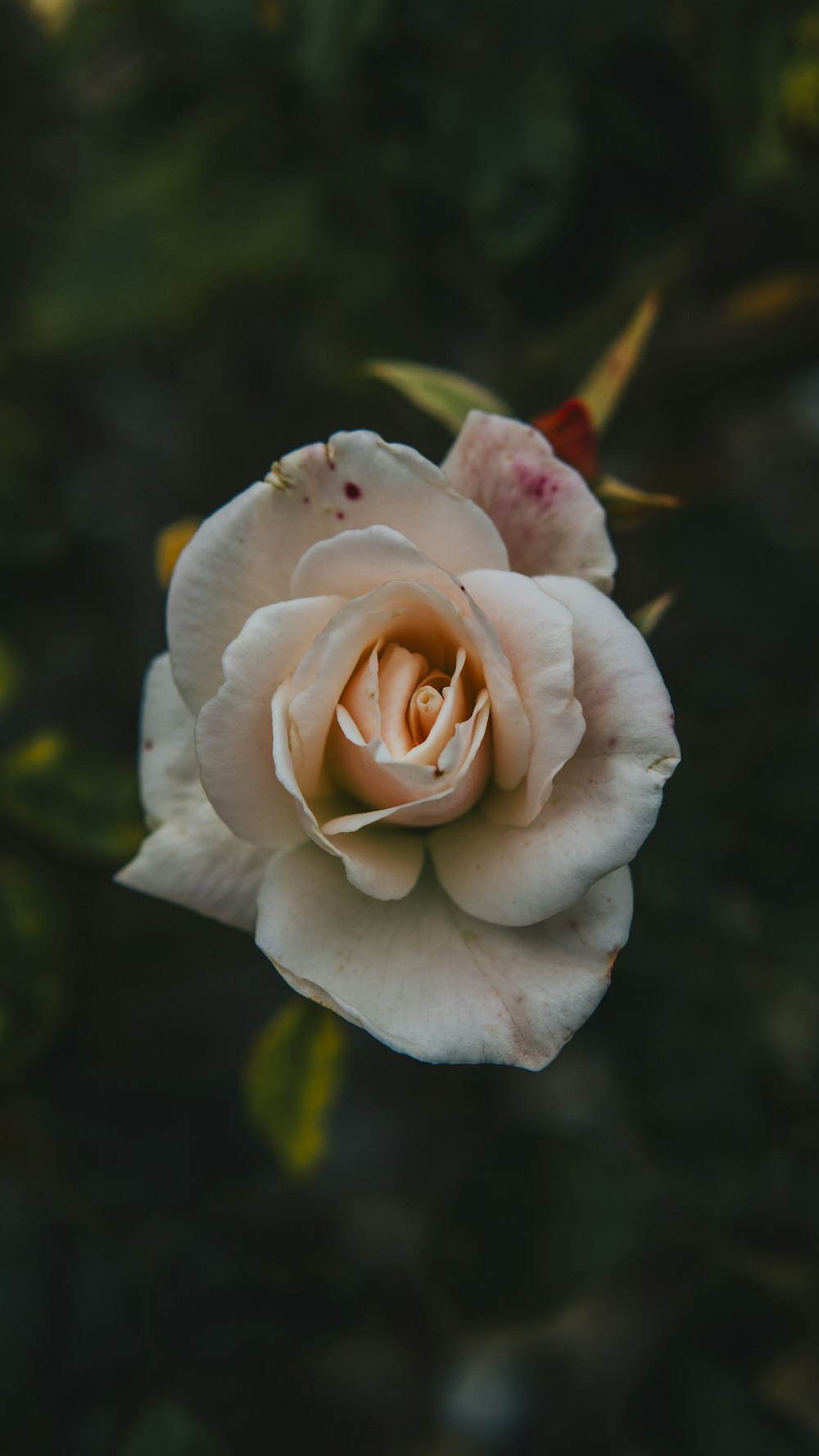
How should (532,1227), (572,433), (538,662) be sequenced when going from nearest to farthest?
(538,662) < (572,433) < (532,1227)

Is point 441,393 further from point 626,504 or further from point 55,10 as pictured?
point 55,10

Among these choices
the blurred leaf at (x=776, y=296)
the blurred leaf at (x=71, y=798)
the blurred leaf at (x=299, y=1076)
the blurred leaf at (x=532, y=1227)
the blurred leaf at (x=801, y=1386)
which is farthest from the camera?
the blurred leaf at (x=801, y=1386)

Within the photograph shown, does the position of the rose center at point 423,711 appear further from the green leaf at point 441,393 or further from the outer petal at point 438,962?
the green leaf at point 441,393

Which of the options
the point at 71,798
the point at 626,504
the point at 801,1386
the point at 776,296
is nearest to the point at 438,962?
the point at 626,504

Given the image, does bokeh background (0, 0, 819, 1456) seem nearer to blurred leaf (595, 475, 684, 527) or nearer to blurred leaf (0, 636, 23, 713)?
blurred leaf (0, 636, 23, 713)

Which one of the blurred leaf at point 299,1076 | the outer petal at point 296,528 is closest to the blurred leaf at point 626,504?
the outer petal at point 296,528

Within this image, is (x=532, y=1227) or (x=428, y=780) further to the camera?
(x=532, y=1227)

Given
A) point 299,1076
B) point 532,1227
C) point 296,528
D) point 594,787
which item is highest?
point 296,528

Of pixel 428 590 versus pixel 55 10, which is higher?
pixel 55 10
